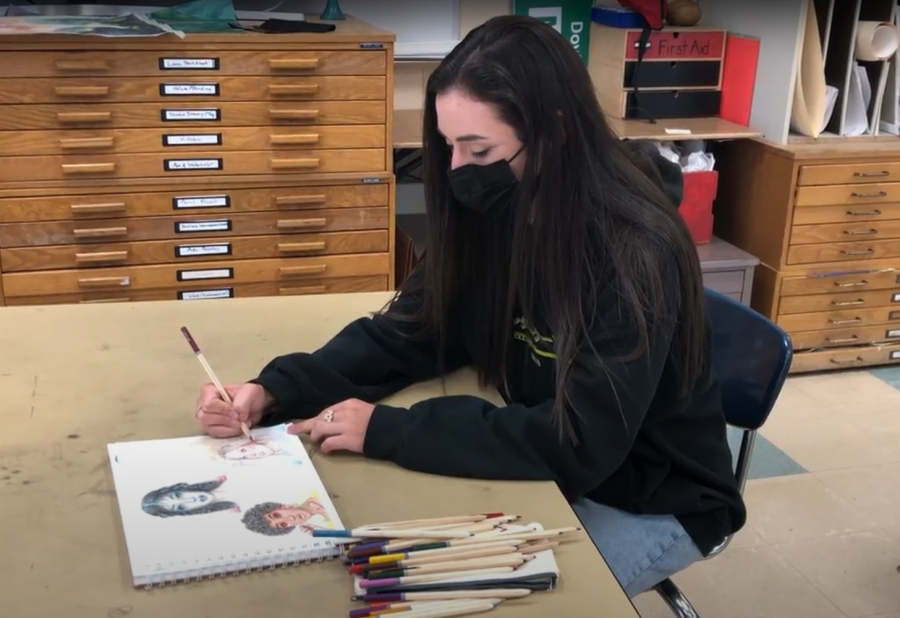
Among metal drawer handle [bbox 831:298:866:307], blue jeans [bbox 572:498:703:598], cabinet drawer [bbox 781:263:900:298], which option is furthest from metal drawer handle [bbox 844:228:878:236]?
blue jeans [bbox 572:498:703:598]

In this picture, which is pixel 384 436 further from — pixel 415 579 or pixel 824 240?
pixel 824 240

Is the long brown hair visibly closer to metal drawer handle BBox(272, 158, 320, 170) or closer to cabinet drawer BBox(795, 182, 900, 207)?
metal drawer handle BBox(272, 158, 320, 170)

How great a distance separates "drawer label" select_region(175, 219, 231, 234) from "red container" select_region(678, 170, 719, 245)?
141cm

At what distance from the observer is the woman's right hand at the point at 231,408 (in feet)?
3.82

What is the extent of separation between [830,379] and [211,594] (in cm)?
270

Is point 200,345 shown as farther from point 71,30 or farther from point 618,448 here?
point 71,30

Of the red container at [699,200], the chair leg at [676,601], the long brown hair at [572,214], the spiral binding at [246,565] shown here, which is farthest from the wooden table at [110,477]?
the red container at [699,200]

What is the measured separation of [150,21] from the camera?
2.45 m

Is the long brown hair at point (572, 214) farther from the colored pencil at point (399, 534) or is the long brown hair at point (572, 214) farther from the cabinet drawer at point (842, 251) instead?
the cabinet drawer at point (842, 251)

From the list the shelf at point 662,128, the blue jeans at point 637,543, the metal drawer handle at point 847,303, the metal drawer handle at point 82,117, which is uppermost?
the metal drawer handle at point 82,117

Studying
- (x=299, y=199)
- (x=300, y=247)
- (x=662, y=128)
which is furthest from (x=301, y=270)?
(x=662, y=128)

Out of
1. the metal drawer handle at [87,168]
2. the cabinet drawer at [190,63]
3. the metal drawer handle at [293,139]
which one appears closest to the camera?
the cabinet drawer at [190,63]

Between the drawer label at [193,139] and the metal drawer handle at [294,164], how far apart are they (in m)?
0.16

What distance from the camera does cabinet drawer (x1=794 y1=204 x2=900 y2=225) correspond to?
2.96 m
